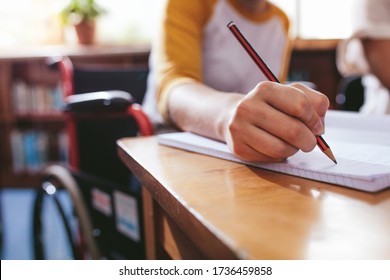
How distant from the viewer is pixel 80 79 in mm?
1431

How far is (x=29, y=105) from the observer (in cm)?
331

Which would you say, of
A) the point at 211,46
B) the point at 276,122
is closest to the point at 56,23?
the point at 211,46

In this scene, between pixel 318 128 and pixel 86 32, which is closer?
Answer: pixel 318 128

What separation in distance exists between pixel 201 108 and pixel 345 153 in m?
0.23

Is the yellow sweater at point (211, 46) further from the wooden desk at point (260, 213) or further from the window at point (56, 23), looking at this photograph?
the window at point (56, 23)

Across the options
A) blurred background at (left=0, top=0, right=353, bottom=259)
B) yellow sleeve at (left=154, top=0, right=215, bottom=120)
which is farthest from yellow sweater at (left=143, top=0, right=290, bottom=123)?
blurred background at (left=0, top=0, right=353, bottom=259)

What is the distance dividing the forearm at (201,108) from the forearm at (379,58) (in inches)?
23.4

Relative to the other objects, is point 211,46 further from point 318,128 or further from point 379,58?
point 318,128

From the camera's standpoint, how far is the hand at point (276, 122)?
1.33 ft

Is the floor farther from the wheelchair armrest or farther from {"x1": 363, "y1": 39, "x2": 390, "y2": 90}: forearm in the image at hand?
{"x1": 363, "y1": 39, "x2": 390, "y2": 90}: forearm

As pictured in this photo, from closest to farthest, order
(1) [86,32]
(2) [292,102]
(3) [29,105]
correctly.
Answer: (2) [292,102] → (1) [86,32] → (3) [29,105]

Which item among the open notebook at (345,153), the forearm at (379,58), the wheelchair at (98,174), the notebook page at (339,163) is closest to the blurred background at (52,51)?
the wheelchair at (98,174)

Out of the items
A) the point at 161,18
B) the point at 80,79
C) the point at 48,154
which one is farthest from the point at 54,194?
the point at 48,154

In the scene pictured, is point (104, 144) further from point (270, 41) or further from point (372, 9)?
point (372, 9)
